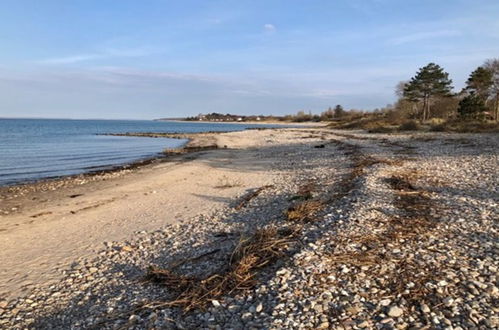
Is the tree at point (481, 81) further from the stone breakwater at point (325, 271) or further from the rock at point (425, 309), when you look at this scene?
the rock at point (425, 309)

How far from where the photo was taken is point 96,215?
37.6ft

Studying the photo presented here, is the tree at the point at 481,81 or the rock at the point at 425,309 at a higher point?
the tree at the point at 481,81

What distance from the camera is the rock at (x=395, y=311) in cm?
416

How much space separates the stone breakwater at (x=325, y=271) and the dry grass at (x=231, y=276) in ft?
0.34

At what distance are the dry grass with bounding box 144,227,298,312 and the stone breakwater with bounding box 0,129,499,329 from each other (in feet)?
0.34

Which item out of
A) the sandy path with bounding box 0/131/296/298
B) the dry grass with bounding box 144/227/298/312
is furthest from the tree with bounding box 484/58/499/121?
the dry grass with bounding box 144/227/298/312

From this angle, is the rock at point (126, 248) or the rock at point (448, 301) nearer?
the rock at point (448, 301)

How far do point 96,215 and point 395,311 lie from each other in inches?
382

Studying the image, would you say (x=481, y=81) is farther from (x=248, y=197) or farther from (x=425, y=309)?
(x=425, y=309)

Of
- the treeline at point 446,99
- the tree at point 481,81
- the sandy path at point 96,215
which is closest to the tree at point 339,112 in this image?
the treeline at point 446,99

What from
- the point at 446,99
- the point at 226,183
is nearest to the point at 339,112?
the point at 446,99

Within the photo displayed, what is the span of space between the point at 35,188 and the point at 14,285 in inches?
457

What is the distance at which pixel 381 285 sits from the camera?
4.85m

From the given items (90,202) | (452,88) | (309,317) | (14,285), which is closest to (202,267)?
(309,317)
